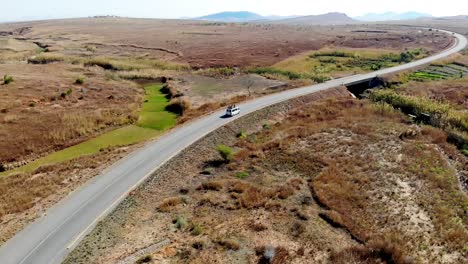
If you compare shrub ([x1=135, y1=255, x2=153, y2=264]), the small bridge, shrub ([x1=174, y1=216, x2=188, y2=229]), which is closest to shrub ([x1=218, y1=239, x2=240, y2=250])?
shrub ([x1=174, y1=216, x2=188, y2=229])

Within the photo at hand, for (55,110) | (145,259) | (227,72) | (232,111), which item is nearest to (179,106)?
(232,111)

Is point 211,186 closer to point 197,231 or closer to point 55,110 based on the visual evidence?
point 197,231

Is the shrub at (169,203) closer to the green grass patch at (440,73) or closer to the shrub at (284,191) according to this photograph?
the shrub at (284,191)

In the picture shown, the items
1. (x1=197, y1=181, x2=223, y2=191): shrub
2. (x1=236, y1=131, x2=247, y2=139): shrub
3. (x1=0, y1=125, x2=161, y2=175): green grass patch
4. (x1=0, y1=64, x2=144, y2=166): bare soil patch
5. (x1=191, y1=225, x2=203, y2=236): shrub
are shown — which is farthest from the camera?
(x1=236, y1=131, x2=247, y2=139): shrub

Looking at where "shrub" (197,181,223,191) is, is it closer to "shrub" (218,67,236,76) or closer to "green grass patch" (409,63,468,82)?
"shrub" (218,67,236,76)

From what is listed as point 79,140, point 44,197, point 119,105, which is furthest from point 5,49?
point 44,197

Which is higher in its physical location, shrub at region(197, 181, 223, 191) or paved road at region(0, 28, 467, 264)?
paved road at region(0, 28, 467, 264)

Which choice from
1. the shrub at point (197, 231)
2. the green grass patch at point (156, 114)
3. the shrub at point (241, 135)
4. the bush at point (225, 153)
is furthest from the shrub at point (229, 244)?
the green grass patch at point (156, 114)
